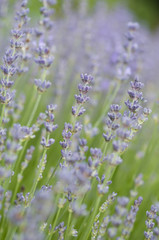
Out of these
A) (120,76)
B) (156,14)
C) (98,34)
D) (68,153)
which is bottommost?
(68,153)


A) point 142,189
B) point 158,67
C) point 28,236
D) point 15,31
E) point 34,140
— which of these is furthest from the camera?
point 158,67

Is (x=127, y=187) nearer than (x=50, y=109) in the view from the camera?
No

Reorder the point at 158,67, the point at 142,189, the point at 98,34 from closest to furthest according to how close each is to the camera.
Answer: the point at 142,189, the point at 98,34, the point at 158,67

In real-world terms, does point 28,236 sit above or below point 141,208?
below

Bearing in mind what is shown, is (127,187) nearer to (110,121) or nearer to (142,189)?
(142,189)

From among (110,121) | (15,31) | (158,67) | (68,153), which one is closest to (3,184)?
(68,153)

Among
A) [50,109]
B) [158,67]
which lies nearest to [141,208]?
[50,109]

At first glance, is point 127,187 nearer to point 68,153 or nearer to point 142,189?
point 142,189
